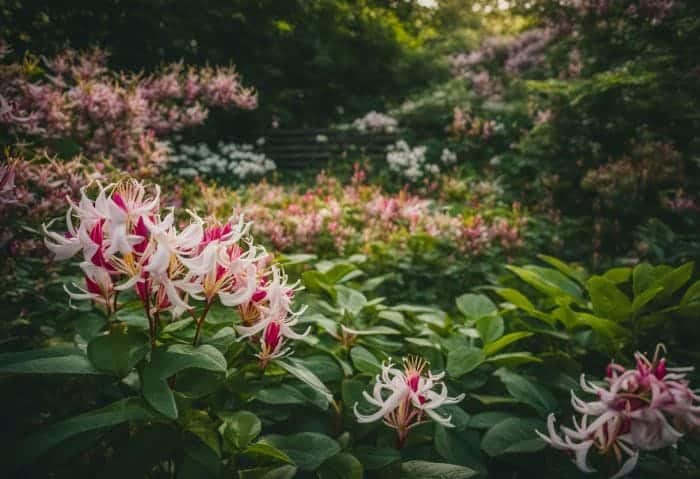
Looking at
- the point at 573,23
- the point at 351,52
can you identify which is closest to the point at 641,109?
the point at 573,23

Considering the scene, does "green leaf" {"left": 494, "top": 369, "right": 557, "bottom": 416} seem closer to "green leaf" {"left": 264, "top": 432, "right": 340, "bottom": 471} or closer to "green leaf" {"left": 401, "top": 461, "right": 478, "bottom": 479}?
"green leaf" {"left": 401, "top": 461, "right": 478, "bottom": 479}

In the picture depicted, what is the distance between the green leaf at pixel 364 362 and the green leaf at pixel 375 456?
23 cm

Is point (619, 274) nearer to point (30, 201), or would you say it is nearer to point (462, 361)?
point (462, 361)

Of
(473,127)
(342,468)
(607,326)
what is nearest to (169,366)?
(342,468)

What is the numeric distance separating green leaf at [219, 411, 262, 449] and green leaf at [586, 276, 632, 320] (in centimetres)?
112

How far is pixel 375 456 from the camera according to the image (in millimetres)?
1088

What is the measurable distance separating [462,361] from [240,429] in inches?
28.1

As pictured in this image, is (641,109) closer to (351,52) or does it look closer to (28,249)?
(28,249)

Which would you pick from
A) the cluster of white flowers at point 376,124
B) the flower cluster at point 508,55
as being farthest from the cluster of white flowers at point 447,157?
the flower cluster at point 508,55

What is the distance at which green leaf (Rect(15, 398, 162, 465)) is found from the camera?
79 centimetres

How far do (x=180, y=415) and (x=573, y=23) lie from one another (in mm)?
5911

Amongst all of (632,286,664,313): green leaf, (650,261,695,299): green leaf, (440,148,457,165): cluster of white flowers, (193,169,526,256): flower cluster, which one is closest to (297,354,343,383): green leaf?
(632,286,664,313): green leaf

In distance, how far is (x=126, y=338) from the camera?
95cm

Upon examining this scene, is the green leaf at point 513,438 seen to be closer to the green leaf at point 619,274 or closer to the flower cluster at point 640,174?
the green leaf at point 619,274
